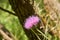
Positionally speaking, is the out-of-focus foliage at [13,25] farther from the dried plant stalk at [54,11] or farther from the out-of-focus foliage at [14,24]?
the dried plant stalk at [54,11]

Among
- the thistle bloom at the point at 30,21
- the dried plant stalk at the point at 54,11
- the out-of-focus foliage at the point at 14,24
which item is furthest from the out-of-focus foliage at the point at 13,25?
the thistle bloom at the point at 30,21

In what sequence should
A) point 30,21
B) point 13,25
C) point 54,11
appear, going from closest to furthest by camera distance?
1. point 30,21
2. point 54,11
3. point 13,25

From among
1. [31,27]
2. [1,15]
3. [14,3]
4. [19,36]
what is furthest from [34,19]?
[1,15]

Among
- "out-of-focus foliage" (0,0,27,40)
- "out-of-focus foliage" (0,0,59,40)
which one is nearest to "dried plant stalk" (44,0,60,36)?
"out-of-focus foliage" (0,0,59,40)

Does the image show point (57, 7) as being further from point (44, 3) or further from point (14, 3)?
point (14, 3)

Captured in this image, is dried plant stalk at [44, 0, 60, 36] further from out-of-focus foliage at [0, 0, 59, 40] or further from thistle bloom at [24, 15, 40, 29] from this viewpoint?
thistle bloom at [24, 15, 40, 29]

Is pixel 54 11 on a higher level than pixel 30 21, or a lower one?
higher

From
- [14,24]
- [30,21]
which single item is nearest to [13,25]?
[14,24]

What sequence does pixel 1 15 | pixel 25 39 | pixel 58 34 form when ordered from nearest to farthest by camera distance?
pixel 58 34 < pixel 25 39 < pixel 1 15

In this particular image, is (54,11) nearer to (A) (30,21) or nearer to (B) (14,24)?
(B) (14,24)
